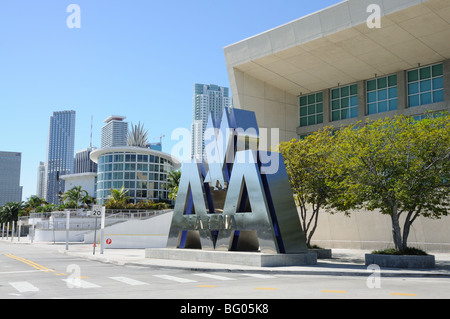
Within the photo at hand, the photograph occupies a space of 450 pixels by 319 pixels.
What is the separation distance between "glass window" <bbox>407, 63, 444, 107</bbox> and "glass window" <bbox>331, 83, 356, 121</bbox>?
5.62 meters

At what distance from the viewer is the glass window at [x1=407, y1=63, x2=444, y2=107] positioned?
40.7 meters

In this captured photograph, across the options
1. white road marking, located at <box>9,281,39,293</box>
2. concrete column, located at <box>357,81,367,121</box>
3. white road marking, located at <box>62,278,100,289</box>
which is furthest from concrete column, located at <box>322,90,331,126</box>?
white road marking, located at <box>9,281,39,293</box>

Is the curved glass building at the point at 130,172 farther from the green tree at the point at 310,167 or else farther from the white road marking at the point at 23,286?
the white road marking at the point at 23,286

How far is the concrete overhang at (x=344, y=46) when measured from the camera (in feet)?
113

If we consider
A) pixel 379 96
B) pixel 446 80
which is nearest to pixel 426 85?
pixel 446 80

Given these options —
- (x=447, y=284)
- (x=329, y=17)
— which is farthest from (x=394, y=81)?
(x=447, y=284)

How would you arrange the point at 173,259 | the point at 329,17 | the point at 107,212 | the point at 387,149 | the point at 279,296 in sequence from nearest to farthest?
the point at 279,296 < the point at 387,149 < the point at 173,259 < the point at 329,17 < the point at 107,212

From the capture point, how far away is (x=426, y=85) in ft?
136

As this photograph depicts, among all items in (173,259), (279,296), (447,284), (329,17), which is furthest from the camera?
(329,17)

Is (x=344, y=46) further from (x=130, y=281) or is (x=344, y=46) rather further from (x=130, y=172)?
(x=130, y=172)

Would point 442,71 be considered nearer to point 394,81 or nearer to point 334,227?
point 394,81

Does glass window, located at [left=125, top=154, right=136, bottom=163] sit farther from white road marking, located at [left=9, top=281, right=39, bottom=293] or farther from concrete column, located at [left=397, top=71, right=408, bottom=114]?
white road marking, located at [left=9, top=281, right=39, bottom=293]

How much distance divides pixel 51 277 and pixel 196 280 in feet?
17.0

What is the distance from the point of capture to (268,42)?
42.0m
